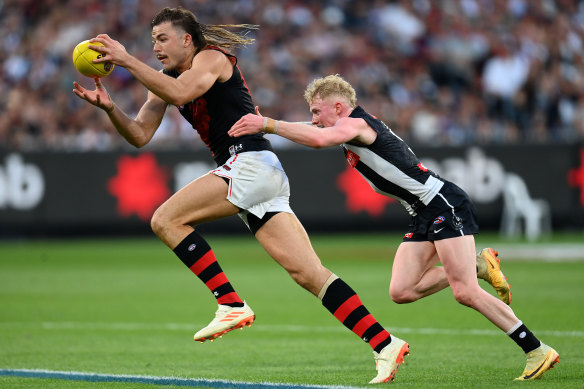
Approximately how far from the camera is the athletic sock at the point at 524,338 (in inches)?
285

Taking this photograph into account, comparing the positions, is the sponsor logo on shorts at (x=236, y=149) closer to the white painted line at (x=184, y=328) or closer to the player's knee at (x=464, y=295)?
the player's knee at (x=464, y=295)

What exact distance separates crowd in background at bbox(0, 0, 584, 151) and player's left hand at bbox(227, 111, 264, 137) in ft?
52.9

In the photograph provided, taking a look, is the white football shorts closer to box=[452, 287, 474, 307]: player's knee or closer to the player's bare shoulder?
the player's bare shoulder

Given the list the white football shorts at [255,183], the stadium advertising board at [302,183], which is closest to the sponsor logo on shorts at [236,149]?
the white football shorts at [255,183]

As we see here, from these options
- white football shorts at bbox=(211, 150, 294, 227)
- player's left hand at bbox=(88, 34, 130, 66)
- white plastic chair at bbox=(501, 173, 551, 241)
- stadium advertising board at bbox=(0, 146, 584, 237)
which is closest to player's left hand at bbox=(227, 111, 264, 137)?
white football shorts at bbox=(211, 150, 294, 227)

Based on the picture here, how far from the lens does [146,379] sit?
7312mm

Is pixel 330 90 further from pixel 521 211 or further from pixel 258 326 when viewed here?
pixel 521 211

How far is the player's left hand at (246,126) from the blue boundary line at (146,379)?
5.80 ft

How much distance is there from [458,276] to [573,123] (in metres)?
16.9

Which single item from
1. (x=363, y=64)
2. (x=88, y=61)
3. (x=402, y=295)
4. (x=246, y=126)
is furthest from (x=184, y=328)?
(x=363, y=64)

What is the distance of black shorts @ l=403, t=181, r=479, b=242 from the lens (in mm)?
7348

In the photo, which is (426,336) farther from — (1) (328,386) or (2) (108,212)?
(2) (108,212)

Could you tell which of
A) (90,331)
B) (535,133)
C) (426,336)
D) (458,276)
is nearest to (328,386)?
(458,276)

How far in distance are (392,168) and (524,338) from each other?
160cm
